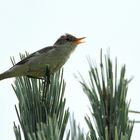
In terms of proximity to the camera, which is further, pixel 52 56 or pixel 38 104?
pixel 52 56

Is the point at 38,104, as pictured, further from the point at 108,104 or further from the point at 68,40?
the point at 68,40

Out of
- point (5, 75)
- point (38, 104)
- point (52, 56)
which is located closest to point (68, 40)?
point (52, 56)

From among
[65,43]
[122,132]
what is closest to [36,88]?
[122,132]

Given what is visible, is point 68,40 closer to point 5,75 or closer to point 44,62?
point 44,62

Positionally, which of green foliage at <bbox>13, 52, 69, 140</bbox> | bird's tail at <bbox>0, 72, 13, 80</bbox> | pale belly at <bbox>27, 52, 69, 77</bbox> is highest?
green foliage at <bbox>13, 52, 69, 140</bbox>

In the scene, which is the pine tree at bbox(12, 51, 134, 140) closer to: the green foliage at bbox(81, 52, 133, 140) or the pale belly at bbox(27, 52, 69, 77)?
the green foliage at bbox(81, 52, 133, 140)

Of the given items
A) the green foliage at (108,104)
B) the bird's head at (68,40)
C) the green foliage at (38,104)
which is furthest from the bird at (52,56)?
the green foliage at (108,104)

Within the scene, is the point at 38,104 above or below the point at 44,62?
above

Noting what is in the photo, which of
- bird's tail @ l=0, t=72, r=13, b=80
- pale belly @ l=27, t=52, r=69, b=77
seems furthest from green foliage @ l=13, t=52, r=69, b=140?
bird's tail @ l=0, t=72, r=13, b=80

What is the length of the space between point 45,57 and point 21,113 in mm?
3098

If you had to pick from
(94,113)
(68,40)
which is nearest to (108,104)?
(94,113)

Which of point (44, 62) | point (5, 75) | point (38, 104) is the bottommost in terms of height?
point (5, 75)

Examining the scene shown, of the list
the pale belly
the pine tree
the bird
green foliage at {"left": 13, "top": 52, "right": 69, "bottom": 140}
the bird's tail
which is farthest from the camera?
the bird's tail

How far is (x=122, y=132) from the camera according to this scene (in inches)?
90.0
